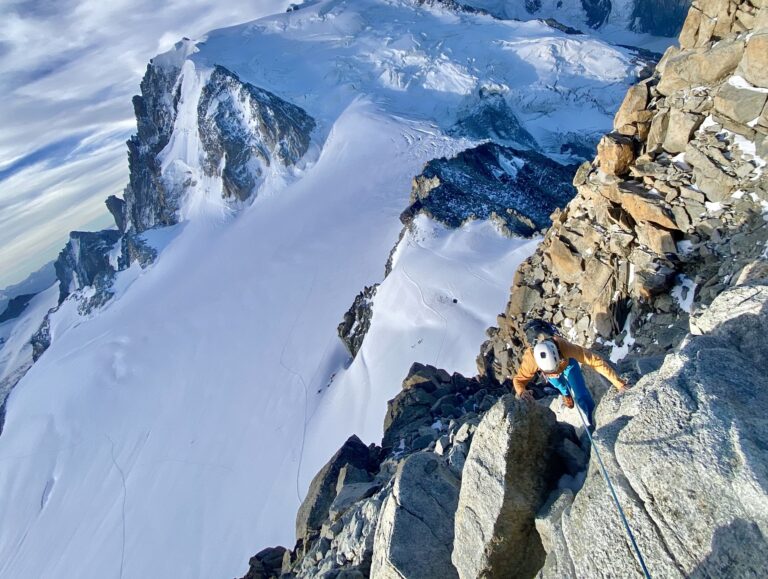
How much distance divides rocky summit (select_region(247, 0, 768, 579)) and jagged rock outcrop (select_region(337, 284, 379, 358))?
51.7ft

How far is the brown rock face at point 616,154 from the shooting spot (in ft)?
45.3

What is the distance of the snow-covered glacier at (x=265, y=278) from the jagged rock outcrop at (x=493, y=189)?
285 cm

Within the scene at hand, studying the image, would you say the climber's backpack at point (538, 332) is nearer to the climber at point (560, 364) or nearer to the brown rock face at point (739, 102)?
the climber at point (560, 364)

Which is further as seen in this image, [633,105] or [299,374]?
[299,374]

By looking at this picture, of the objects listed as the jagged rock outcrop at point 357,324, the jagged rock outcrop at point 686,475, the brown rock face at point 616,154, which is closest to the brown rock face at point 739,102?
the brown rock face at point 616,154

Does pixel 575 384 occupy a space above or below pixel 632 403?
below

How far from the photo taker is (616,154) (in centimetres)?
1389

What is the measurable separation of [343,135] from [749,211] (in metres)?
71.9

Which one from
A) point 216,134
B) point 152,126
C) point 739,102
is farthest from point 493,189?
point 152,126

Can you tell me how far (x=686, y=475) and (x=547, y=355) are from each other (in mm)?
2408

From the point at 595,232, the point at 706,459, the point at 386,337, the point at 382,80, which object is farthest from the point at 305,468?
the point at 382,80

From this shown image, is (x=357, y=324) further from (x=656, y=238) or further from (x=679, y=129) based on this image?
(x=679, y=129)

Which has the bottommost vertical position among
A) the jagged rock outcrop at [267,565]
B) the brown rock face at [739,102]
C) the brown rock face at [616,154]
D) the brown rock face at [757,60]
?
the jagged rock outcrop at [267,565]

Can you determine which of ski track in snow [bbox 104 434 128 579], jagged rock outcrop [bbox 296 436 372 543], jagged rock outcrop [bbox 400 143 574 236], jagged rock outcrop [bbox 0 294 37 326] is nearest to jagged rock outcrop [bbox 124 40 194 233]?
jagged rock outcrop [bbox 400 143 574 236]
